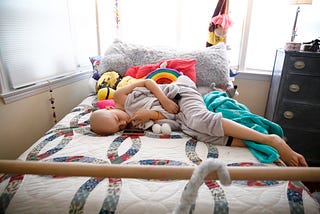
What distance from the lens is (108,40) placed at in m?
2.53

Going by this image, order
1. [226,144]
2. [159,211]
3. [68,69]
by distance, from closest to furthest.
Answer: [159,211] < [226,144] < [68,69]

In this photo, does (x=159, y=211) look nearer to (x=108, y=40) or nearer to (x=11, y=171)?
(x=11, y=171)

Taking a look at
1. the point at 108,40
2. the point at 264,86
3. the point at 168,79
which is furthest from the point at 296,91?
the point at 108,40

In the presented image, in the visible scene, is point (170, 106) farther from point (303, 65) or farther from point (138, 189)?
point (303, 65)

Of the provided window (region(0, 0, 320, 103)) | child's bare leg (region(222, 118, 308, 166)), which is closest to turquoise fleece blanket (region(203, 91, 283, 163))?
child's bare leg (region(222, 118, 308, 166))

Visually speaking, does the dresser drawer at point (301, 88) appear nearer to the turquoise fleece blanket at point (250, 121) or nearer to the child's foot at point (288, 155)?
the turquoise fleece blanket at point (250, 121)

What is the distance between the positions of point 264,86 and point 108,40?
6.07 ft

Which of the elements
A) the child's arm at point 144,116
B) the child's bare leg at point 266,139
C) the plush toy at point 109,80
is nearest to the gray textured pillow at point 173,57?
the plush toy at point 109,80

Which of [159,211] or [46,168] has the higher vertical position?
[46,168]

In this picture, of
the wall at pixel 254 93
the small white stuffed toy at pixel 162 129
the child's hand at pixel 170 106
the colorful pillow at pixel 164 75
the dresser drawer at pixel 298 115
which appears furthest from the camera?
the wall at pixel 254 93

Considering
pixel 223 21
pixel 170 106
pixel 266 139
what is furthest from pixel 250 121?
pixel 223 21

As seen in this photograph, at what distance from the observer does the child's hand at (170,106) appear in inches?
48.8

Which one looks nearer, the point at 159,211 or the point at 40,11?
the point at 159,211

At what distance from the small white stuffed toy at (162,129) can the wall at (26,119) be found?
928mm
